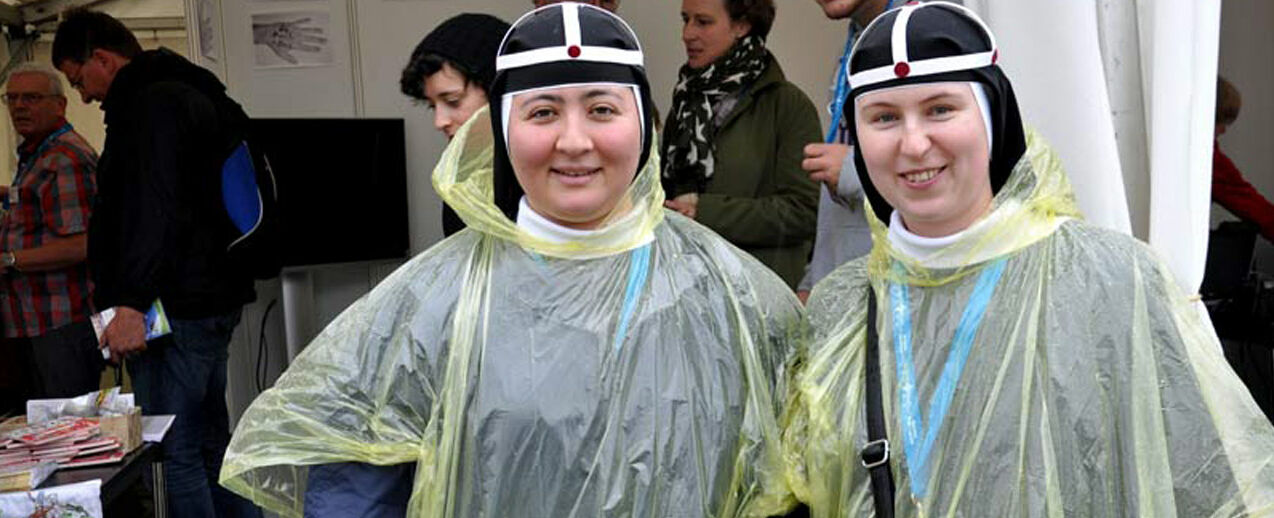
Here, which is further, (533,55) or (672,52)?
(672,52)

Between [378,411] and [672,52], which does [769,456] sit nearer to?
[378,411]

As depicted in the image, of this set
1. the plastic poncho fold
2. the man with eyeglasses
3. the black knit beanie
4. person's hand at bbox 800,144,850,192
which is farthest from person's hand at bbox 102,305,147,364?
person's hand at bbox 800,144,850,192

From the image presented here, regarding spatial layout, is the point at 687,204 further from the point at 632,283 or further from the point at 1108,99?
the point at 632,283

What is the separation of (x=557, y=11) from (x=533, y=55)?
0.08 m

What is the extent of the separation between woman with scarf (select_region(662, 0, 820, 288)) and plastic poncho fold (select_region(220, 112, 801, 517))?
1.15 metres

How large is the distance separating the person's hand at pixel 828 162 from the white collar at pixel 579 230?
55cm

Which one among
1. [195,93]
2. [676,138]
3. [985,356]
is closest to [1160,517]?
[985,356]

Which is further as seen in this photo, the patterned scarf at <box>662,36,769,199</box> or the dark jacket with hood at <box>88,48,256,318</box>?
the dark jacket with hood at <box>88,48,256,318</box>

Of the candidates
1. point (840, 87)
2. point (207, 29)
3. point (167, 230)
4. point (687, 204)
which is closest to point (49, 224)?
point (167, 230)

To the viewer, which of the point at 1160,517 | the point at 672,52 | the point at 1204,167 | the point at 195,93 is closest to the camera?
the point at 1160,517

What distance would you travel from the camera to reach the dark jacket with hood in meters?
2.80

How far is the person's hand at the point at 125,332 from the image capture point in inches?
109

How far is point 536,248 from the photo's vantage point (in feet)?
4.38

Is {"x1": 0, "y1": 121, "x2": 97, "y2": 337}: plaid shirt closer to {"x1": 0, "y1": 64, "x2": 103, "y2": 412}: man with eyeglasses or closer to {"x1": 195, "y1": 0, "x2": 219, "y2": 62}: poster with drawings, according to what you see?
{"x1": 0, "y1": 64, "x2": 103, "y2": 412}: man with eyeglasses
